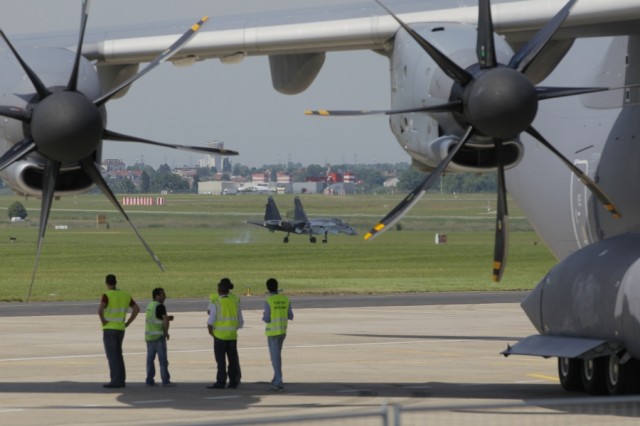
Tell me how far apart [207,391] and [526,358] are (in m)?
7.16

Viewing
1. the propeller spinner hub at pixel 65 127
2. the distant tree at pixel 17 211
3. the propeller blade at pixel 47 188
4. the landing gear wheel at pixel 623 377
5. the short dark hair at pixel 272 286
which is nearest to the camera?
the propeller spinner hub at pixel 65 127

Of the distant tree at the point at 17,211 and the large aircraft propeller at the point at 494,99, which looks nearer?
the large aircraft propeller at the point at 494,99

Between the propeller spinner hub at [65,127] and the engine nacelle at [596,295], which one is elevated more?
the propeller spinner hub at [65,127]

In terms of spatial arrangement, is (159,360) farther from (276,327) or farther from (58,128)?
(58,128)

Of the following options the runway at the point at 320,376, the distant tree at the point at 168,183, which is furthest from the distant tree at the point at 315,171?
the runway at the point at 320,376

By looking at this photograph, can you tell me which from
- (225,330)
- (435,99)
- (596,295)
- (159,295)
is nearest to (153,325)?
(159,295)

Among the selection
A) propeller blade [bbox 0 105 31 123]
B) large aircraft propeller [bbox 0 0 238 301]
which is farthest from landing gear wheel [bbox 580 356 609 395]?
propeller blade [bbox 0 105 31 123]

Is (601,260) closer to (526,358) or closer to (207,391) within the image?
(207,391)

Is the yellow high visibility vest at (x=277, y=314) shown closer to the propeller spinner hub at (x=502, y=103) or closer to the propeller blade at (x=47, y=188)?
the propeller blade at (x=47, y=188)

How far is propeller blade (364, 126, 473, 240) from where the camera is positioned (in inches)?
606

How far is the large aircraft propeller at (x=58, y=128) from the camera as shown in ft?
50.3

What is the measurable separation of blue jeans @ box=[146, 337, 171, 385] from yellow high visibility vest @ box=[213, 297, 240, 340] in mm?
900

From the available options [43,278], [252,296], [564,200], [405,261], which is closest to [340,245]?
[405,261]

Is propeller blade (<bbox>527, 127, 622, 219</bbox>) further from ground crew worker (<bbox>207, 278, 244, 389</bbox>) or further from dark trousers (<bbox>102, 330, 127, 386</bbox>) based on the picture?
dark trousers (<bbox>102, 330, 127, 386</bbox>)
